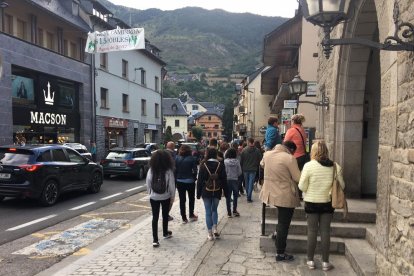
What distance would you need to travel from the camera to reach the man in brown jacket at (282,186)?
568cm

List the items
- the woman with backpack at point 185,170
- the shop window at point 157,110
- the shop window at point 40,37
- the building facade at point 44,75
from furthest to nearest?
the shop window at point 157,110 < the shop window at point 40,37 < the building facade at point 44,75 < the woman with backpack at point 185,170

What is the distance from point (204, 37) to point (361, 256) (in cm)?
17326

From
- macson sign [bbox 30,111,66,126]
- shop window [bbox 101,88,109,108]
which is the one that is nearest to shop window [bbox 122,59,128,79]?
shop window [bbox 101,88,109,108]

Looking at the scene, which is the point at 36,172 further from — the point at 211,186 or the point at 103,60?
the point at 103,60

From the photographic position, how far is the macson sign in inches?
827

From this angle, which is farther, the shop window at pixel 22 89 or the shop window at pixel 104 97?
the shop window at pixel 104 97

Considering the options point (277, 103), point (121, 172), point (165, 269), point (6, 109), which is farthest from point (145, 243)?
point (277, 103)

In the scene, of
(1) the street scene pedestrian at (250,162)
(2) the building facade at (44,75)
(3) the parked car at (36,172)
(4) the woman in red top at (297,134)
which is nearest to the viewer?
(4) the woman in red top at (297,134)

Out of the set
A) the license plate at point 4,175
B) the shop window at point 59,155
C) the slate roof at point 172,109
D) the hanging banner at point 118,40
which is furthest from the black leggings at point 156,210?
the slate roof at point 172,109

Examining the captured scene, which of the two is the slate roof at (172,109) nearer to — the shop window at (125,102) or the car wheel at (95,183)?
the shop window at (125,102)

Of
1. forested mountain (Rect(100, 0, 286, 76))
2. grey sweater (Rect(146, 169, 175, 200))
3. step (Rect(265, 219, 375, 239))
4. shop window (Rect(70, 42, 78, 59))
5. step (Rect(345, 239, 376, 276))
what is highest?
forested mountain (Rect(100, 0, 286, 76))

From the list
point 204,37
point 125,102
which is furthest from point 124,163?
point 204,37

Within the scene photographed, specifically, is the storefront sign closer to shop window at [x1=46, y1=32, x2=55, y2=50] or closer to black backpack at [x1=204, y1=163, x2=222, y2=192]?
shop window at [x1=46, y1=32, x2=55, y2=50]

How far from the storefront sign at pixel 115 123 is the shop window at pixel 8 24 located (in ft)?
33.9
